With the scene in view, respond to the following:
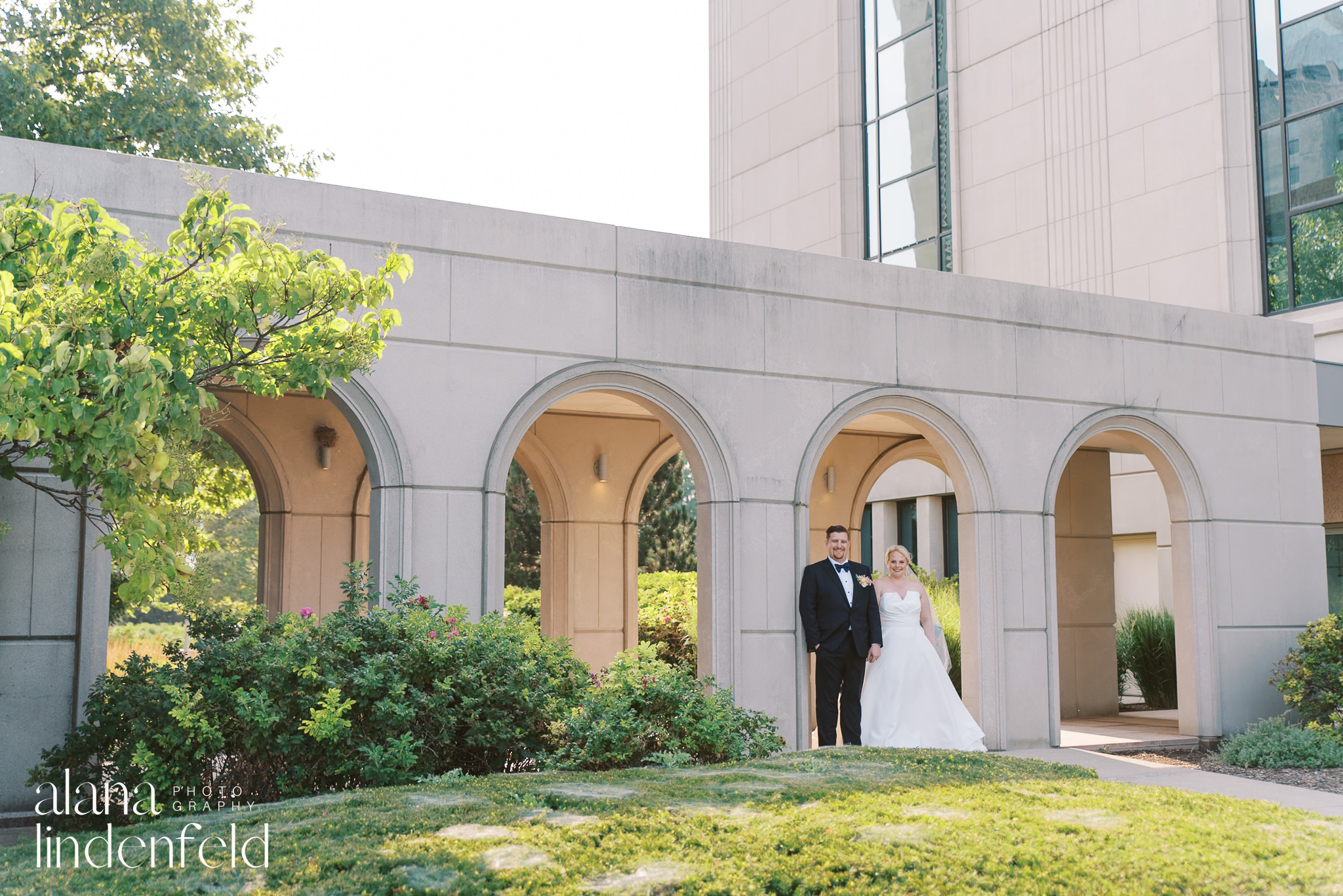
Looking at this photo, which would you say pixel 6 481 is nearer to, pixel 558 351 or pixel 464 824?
pixel 558 351

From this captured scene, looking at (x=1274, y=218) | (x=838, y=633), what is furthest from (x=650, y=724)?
(x=1274, y=218)

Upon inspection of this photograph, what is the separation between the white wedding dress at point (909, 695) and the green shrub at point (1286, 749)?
2.56 metres

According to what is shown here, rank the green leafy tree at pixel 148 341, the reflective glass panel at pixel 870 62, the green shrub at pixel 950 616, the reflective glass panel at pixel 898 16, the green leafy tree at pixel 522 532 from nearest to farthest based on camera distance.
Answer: the green leafy tree at pixel 148 341 → the green shrub at pixel 950 616 → the green leafy tree at pixel 522 532 → the reflective glass panel at pixel 898 16 → the reflective glass panel at pixel 870 62

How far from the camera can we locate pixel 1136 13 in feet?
60.4

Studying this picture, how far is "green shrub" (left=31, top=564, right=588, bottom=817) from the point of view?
21.7ft

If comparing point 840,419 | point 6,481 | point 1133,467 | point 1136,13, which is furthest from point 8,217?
point 1136,13

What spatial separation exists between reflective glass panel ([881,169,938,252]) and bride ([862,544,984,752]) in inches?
509

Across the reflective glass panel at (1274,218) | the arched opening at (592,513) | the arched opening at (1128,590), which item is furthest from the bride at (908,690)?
the reflective glass panel at (1274,218)

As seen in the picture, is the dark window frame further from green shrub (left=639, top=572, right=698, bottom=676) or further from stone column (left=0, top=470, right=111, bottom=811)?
stone column (left=0, top=470, right=111, bottom=811)

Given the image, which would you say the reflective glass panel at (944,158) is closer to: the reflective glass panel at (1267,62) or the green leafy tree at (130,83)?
the reflective glass panel at (1267,62)

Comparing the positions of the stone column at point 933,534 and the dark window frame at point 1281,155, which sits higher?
the dark window frame at point 1281,155

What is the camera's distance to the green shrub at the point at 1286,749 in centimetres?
1058

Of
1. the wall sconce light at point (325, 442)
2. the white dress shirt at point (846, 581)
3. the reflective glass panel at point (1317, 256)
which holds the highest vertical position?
the reflective glass panel at point (1317, 256)

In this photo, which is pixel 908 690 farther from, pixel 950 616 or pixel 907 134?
pixel 907 134
